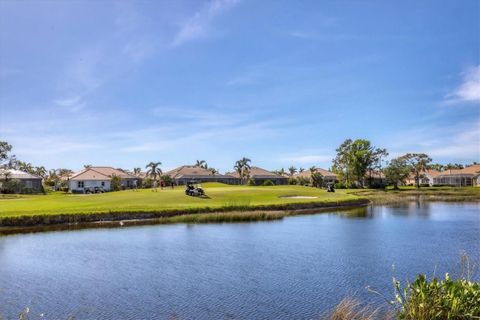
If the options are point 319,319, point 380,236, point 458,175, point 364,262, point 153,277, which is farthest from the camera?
point 458,175

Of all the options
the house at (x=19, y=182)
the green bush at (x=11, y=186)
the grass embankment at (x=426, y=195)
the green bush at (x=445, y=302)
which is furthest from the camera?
the house at (x=19, y=182)

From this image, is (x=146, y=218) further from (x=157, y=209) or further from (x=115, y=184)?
(x=115, y=184)

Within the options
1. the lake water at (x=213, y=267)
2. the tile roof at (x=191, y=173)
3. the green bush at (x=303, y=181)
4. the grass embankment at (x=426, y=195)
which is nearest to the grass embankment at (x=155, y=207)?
the lake water at (x=213, y=267)

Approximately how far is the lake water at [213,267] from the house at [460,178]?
107m

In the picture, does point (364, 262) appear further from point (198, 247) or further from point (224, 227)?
point (224, 227)

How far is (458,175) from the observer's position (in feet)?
484

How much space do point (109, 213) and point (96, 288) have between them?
1210 inches

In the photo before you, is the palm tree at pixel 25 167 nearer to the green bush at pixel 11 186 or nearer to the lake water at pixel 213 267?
the green bush at pixel 11 186

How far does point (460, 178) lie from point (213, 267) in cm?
13964

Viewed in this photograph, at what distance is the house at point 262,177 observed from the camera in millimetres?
143375

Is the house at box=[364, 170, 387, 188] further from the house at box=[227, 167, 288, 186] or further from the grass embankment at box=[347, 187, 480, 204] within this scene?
the house at box=[227, 167, 288, 186]

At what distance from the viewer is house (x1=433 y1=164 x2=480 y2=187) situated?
140875mm

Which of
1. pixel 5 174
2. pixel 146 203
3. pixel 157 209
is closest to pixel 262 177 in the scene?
pixel 5 174

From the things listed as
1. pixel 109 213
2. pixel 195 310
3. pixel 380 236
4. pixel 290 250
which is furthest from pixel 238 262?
pixel 109 213
